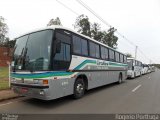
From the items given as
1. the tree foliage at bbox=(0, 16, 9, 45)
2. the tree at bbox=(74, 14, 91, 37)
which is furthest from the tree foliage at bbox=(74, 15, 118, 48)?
the tree foliage at bbox=(0, 16, 9, 45)

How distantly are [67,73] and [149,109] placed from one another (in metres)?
3.58

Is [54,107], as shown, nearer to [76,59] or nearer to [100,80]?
[76,59]

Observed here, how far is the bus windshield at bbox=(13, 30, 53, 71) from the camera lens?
6.50 m

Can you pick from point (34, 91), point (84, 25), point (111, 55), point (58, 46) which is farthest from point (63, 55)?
point (84, 25)

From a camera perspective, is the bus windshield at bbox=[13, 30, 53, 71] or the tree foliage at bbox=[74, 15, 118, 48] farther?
the tree foliage at bbox=[74, 15, 118, 48]

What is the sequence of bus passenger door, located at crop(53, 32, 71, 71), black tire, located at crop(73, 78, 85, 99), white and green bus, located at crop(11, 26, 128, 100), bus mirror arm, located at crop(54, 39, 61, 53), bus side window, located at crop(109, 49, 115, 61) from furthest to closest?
1. bus side window, located at crop(109, 49, 115, 61)
2. black tire, located at crop(73, 78, 85, 99)
3. bus passenger door, located at crop(53, 32, 71, 71)
4. bus mirror arm, located at crop(54, 39, 61, 53)
5. white and green bus, located at crop(11, 26, 128, 100)

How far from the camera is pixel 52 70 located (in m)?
6.47

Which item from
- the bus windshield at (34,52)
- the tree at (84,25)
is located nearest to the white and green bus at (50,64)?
the bus windshield at (34,52)

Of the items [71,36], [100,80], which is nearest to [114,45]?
[100,80]

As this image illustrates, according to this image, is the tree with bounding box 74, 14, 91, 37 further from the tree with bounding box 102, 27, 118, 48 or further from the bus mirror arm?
the bus mirror arm

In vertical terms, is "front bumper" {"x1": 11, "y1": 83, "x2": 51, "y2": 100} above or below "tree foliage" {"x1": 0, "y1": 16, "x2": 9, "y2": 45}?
below

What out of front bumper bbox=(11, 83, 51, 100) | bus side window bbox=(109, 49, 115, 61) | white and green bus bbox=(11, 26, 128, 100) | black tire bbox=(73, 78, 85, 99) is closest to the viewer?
front bumper bbox=(11, 83, 51, 100)

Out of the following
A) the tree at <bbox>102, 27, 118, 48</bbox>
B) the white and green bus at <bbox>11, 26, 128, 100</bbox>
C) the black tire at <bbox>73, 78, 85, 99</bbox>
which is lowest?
the black tire at <bbox>73, 78, 85, 99</bbox>

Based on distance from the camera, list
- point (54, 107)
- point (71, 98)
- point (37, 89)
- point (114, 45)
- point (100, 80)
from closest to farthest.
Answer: point (37, 89) < point (54, 107) < point (71, 98) < point (100, 80) < point (114, 45)
